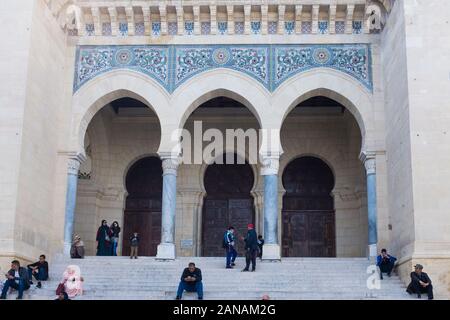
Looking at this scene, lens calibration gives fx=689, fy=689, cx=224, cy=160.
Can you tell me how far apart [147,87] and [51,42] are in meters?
2.06

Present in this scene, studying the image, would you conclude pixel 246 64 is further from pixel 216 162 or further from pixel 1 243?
pixel 1 243

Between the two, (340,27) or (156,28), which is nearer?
(340,27)

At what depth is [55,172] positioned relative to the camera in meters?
13.6

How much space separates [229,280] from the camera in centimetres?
1155

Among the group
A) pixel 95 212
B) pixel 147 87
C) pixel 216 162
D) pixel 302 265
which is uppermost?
pixel 147 87

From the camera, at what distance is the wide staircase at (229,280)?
35.4 ft

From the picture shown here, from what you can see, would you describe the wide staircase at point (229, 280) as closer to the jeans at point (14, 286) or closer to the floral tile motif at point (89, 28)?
the jeans at point (14, 286)

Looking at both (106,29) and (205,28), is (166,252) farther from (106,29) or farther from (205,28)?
(106,29)

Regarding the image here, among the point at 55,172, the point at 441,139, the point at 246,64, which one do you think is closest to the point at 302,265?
the point at 441,139

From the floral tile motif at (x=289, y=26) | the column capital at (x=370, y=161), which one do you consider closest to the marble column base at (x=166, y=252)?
the column capital at (x=370, y=161)

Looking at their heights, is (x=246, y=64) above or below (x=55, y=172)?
above

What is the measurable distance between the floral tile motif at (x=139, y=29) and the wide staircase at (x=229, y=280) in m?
4.70

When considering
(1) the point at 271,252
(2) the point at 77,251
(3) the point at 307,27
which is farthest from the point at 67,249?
(3) the point at 307,27

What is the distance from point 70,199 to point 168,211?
77.5 inches
